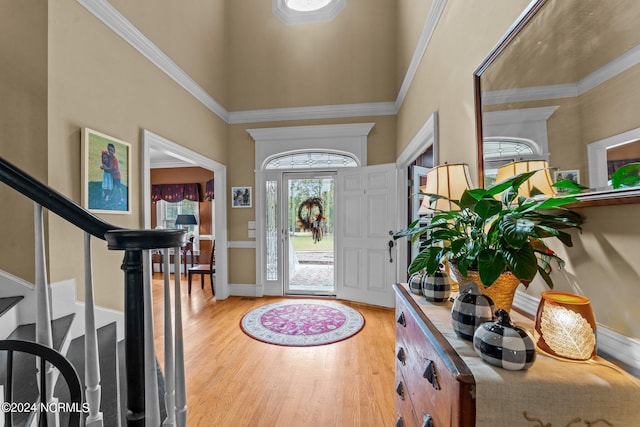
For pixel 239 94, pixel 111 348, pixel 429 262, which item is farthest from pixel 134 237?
pixel 239 94

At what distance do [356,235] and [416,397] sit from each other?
3.04 meters

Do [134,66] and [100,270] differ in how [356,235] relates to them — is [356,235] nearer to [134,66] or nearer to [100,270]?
[100,270]

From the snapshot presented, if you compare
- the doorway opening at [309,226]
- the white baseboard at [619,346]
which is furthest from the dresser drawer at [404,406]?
the doorway opening at [309,226]

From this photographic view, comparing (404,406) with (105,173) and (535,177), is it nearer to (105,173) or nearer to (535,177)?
(535,177)

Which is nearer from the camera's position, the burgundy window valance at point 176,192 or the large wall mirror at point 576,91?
the large wall mirror at point 576,91

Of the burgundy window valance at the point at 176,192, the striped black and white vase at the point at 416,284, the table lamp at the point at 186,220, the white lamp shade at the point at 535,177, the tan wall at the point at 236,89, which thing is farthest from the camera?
the burgundy window valance at the point at 176,192

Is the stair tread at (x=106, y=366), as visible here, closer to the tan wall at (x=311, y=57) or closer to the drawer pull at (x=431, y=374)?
the drawer pull at (x=431, y=374)

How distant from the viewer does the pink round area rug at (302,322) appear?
2852 millimetres

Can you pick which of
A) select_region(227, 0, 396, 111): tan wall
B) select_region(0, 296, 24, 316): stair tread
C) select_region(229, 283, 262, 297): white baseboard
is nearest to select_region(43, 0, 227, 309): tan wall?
select_region(0, 296, 24, 316): stair tread

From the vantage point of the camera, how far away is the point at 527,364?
2.21ft

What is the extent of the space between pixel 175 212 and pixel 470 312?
23.0 feet

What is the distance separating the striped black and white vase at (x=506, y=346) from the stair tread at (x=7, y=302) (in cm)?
235

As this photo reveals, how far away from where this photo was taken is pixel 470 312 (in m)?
0.85

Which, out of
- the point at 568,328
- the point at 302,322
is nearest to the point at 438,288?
the point at 568,328
